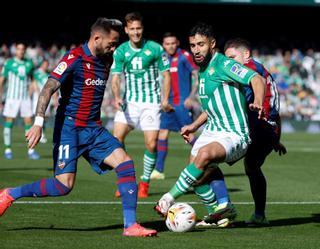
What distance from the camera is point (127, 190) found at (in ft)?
30.7

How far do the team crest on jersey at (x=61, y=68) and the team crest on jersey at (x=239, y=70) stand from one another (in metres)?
1.71

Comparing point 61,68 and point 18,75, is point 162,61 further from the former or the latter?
point 18,75

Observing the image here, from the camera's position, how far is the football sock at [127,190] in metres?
9.29

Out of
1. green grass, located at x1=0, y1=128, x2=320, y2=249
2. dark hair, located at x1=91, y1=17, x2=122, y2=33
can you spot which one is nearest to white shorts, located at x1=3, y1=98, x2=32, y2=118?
green grass, located at x1=0, y1=128, x2=320, y2=249

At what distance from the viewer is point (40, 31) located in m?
41.3

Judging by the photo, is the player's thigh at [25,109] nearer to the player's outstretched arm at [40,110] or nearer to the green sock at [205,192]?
the green sock at [205,192]

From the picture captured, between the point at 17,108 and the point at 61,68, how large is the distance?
12.1 metres

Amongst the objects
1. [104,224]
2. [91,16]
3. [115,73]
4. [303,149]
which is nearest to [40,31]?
[91,16]

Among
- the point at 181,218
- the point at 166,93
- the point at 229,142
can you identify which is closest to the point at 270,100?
the point at 229,142

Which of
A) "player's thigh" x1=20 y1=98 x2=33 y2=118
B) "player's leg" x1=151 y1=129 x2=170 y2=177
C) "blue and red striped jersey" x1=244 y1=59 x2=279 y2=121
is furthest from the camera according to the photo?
"player's thigh" x1=20 y1=98 x2=33 y2=118

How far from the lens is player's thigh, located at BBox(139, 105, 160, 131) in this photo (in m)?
13.9

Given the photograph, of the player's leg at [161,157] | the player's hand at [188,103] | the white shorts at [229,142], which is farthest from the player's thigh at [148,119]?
the white shorts at [229,142]

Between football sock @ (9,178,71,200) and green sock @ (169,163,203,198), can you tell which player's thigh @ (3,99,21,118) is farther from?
green sock @ (169,163,203,198)

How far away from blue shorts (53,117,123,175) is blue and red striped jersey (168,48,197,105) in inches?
337
